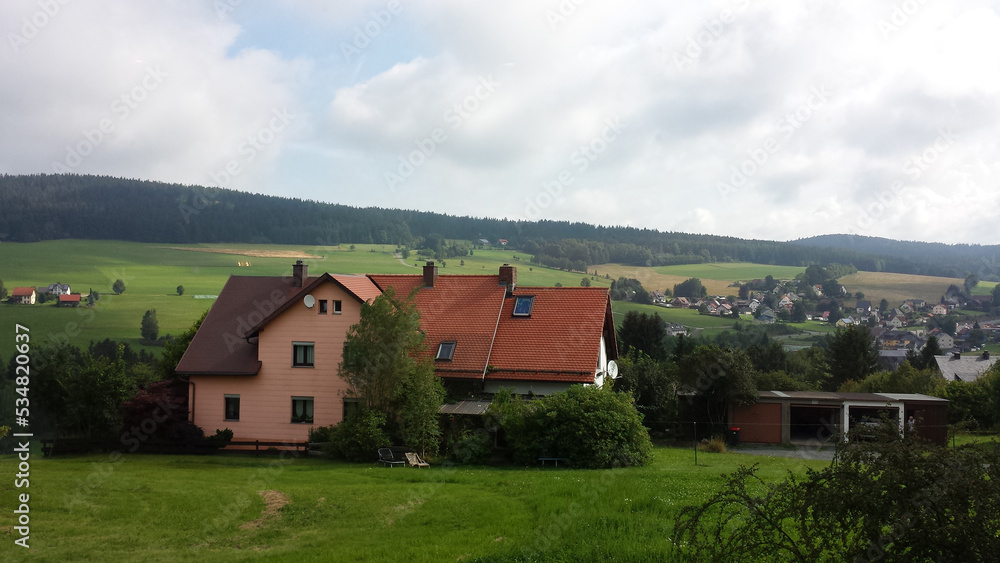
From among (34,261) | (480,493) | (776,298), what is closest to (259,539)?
(480,493)

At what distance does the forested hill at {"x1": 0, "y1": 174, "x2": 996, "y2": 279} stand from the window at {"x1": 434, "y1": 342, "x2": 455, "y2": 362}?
86.6 metres

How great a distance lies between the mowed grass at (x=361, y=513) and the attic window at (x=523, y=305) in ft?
35.9

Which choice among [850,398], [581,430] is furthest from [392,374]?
[850,398]

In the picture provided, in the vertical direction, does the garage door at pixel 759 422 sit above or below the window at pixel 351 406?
below

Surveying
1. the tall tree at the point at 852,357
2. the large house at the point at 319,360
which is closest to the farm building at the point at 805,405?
the large house at the point at 319,360

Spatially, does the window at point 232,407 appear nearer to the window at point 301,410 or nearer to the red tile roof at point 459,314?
the window at point 301,410

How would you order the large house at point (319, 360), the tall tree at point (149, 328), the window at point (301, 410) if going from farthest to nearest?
the tall tree at point (149, 328)
the window at point (301, 410)
the large house at point (319, 360)

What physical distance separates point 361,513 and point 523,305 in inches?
711

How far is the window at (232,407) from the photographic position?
95.0ft

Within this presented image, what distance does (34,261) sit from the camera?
326ft

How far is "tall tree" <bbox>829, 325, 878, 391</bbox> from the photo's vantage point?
207 feet

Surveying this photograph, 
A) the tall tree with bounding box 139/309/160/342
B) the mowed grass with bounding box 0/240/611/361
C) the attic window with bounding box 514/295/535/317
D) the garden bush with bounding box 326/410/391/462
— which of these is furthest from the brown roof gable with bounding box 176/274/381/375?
the tall tree with bounding box 139/309/160/342

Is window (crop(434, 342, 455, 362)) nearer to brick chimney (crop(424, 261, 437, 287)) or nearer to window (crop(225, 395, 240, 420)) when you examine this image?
brick chimney (crop(424, 261, 437, 287))

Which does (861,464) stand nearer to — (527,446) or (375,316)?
(527,446)
